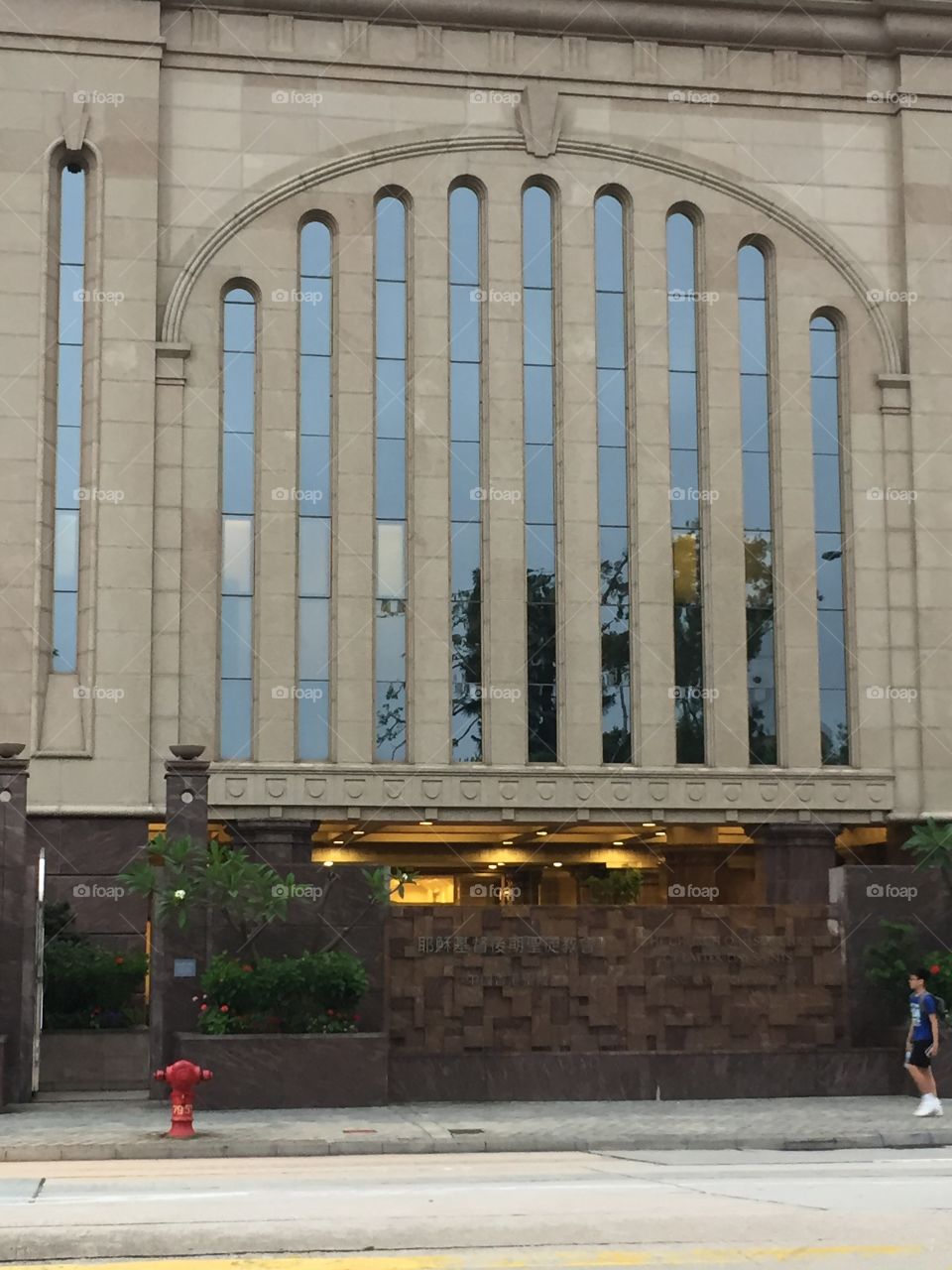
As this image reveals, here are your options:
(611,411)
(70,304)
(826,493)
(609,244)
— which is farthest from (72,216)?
(826,493)

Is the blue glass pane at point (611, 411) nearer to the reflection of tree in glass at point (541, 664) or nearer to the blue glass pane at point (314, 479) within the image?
the reflection of tree in glass at point (541, 664)

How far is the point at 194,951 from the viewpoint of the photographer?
24.2 metres

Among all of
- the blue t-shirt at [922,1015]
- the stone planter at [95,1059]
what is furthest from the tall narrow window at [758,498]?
the stone planter at [95,1059]

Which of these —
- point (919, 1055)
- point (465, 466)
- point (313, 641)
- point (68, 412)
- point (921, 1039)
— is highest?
point (68, 412)

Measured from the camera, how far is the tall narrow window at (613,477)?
3581cm

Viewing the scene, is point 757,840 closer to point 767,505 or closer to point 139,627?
point 767,505

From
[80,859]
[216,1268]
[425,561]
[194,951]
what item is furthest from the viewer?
[425,561]

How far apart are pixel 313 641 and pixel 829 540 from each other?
10927 millimetres

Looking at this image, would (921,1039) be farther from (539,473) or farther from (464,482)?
(464,482)

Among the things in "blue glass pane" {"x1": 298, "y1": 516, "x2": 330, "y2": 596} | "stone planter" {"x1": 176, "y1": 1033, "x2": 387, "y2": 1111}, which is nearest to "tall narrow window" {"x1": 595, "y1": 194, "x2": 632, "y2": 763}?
"blue glass pane" {"x1": 298, "y1": 516, "x2": 330, "y2": 596}

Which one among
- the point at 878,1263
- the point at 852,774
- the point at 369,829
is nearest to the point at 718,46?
the point at 852,774

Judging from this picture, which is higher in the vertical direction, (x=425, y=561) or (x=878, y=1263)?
(x=425, y=561)

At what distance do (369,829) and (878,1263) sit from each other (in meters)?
25.8

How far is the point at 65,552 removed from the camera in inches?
1353
